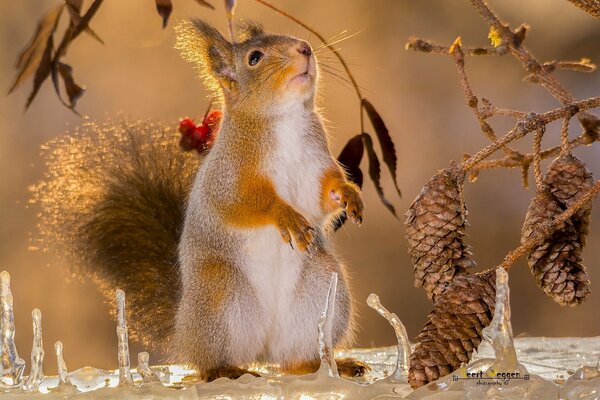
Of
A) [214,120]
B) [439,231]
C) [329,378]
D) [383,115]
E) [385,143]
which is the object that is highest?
[383,115]

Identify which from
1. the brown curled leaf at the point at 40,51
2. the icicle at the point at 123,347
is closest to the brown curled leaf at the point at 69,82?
the brown curled leaf at the point at 40,51

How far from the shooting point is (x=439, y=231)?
2.55ft

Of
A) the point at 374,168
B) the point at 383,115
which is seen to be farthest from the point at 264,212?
the point at 383,115

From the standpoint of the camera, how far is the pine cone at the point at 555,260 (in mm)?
751

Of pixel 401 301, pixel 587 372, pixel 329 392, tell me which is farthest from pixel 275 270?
pixel 401 301

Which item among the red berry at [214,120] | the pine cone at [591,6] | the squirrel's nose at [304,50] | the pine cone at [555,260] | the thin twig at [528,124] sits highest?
the squirrel's nose at [304,50]

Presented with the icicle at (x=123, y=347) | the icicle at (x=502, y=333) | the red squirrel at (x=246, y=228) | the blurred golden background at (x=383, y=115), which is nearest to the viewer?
the icicle at (x=502, y=333)

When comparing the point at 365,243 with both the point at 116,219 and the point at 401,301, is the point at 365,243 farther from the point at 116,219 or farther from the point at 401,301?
the point at 116,219

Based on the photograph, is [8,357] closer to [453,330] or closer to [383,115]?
[453,330]

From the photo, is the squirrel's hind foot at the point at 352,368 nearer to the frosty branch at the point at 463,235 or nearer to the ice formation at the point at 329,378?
the ice formation at the point at 329,378

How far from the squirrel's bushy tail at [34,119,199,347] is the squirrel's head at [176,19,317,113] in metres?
0.17

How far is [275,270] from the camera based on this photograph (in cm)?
100

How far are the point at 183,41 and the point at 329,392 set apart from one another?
0.44 m

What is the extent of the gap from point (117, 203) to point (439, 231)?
0.56 meters
